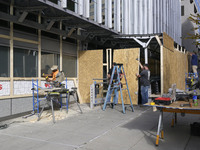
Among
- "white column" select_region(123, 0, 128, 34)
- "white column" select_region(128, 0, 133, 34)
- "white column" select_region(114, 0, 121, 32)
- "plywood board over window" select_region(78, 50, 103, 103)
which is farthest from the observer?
"white column" select_region(128, 0, 133, 34)

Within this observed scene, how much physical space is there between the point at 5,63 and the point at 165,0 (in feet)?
54.7

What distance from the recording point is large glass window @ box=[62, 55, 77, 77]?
1043 cm

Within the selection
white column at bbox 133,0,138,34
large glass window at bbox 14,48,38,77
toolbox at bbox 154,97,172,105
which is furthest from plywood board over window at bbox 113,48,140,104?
toolbox at bbox 154,97,172,105

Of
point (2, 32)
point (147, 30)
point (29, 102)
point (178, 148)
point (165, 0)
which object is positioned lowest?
point (178, 148)

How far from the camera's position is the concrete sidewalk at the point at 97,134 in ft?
15.5

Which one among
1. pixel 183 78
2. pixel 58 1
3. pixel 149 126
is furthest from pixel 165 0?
pixel 149 126

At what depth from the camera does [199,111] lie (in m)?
4.44

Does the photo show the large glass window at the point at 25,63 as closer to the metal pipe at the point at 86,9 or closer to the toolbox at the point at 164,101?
the metal pipe at the point at 86,9

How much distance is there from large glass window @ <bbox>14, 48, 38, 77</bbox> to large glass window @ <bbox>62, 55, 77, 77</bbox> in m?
1.98

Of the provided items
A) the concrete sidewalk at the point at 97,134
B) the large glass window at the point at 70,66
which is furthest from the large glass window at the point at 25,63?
the large glass window at the point at 70,66

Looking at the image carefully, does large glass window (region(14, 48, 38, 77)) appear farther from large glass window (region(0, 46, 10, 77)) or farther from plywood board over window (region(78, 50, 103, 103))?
plywood board over window (region(78, 50, 103, 103))

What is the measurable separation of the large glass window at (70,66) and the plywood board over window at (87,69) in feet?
0.90

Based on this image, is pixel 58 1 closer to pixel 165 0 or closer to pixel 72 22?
pixel 72 22

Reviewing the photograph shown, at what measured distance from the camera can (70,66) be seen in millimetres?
10828
